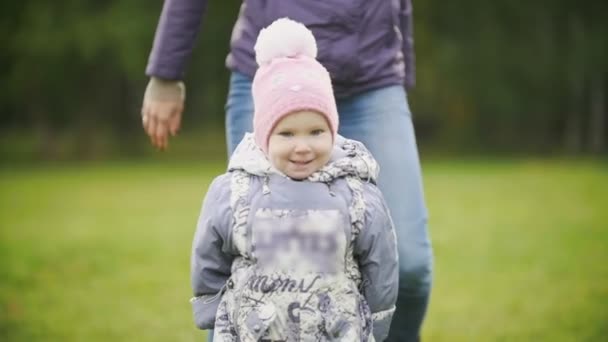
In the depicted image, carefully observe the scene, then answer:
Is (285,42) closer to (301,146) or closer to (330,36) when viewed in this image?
(301,146)

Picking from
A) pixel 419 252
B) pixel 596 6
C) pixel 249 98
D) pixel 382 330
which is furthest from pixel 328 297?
pixel 596 6

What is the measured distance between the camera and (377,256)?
2.42 meters

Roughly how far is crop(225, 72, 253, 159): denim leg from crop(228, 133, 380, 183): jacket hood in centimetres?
46

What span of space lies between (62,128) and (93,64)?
4.33 meters

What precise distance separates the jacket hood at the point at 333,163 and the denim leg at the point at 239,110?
0.46m

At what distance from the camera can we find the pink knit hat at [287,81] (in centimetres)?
235

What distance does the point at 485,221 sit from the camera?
10734 mm

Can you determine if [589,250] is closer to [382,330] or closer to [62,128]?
[382,330]

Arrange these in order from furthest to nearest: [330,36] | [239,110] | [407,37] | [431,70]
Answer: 1. [431,70]
2. [407,37]
3. [239,110]
4. [330,36]

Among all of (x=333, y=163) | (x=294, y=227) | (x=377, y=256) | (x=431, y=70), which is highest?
(x=333, y=163)

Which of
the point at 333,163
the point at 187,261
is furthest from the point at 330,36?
the point at 187,261

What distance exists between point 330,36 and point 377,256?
0.79 metres

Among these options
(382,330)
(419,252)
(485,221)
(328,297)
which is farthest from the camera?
(485,221)

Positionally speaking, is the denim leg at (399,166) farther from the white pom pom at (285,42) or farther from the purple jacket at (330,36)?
the white pom pom at (285,42)
